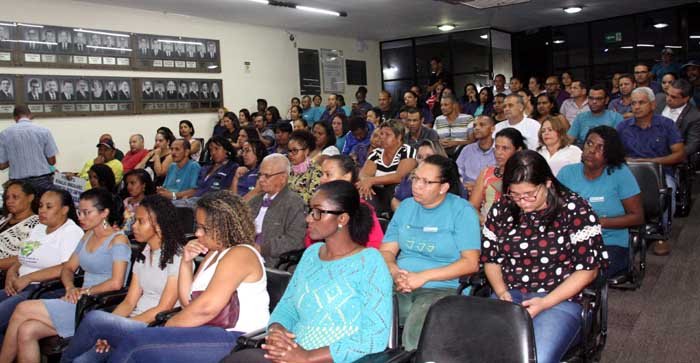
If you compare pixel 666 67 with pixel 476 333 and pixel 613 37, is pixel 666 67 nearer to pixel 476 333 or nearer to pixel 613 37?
pixel 613 37

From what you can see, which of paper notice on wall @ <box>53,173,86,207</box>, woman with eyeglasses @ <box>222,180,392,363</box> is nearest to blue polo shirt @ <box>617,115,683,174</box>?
woman with eyeglasses @ <box>222,180,392,363</box>

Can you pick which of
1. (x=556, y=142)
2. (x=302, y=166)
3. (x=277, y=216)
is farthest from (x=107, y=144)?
(x=556, y=142)

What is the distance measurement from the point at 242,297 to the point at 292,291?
26cm

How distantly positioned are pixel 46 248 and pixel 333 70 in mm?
9415

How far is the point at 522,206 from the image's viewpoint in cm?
257

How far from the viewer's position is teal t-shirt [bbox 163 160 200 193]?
604 cm

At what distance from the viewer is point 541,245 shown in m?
2.55

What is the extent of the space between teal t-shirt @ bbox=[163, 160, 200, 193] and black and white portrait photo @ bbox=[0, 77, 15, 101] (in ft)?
9.84

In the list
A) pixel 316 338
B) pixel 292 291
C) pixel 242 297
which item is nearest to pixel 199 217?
pixel 242 297

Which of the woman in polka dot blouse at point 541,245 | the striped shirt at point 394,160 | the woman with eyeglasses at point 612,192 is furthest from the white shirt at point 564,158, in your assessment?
the woman in polka dot blouse at point 541,245

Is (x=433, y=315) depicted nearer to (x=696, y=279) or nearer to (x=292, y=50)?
(x=696, y=279)

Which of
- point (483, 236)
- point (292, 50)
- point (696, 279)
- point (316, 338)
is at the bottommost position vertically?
point (696, 279)

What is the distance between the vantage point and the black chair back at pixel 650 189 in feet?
13.0

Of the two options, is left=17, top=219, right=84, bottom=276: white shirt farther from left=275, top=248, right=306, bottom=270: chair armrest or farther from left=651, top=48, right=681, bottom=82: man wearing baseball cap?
left=651, top=48, right=681, bottom=82: man wearing baseball cap
